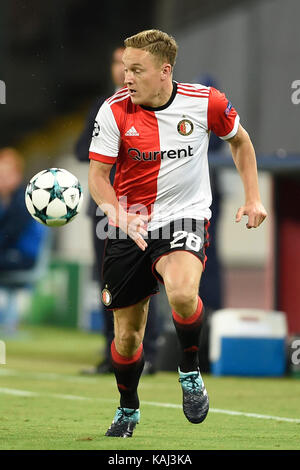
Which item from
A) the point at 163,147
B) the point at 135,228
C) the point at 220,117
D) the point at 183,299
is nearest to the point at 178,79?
the point at 220,117

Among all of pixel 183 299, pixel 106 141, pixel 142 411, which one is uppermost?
pixel 106 141

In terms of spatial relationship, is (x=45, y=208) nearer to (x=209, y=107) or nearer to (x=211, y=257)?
(x=209, y=107)

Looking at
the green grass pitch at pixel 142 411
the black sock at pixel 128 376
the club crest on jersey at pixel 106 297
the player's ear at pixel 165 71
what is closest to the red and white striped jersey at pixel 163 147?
the player's ear at pixel 165 71

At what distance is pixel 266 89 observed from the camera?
12.4m

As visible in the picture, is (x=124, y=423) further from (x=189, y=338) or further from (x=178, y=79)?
(x=178, y=79)

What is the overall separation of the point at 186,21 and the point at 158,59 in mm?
8935

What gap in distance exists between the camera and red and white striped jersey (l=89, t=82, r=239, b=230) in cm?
556

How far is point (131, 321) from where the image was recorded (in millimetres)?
5590

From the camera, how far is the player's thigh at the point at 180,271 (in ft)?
17.4

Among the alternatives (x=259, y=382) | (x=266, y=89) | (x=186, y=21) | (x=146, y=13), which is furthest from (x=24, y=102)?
(x=259, y=382)

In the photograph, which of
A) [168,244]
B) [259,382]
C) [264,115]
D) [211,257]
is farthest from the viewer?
[264,115]

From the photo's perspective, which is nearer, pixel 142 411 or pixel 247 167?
pixel 247 167

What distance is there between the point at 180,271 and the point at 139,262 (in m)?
0.31

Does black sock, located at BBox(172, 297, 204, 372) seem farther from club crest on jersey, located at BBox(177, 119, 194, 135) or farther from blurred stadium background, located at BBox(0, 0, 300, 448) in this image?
club crest on jersey, located at BBox(177, 119, 194, 135)
